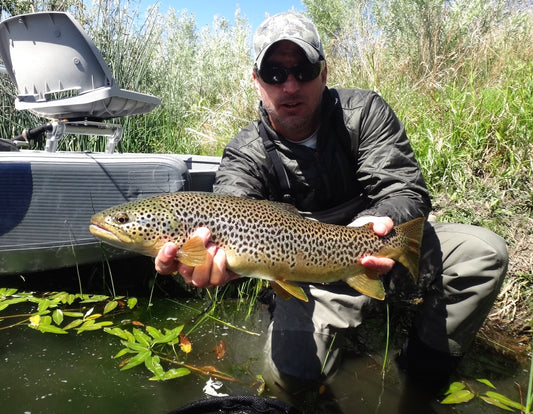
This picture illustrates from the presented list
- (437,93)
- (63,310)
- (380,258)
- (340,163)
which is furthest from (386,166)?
(437,93)

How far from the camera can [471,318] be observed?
2.60 metres

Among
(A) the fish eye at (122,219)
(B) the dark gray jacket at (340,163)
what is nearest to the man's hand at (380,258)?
(B) the dark gray jacket at (340,163)

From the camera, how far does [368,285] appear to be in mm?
2281

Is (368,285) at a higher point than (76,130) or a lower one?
lower

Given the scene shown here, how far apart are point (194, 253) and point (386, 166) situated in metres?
1.33

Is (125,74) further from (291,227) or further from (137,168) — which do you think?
(291,227)

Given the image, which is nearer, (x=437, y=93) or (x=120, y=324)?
(x=120, y=324)

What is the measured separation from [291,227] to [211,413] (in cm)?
101

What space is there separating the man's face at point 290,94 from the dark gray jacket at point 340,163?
123 mm

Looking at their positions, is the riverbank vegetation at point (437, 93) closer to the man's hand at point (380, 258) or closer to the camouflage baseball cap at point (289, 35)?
the man's hand at point (380, 258)

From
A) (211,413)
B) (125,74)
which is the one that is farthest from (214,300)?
(125,74)

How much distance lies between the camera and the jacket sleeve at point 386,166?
257 centimetres

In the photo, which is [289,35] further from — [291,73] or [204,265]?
[204,265]

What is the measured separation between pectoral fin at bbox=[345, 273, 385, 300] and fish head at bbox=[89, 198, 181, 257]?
0.93 meters
